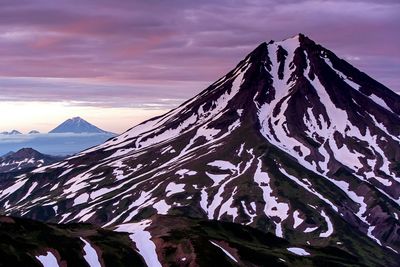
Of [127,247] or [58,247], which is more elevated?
[58,247]

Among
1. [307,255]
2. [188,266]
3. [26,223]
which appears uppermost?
[26,223]

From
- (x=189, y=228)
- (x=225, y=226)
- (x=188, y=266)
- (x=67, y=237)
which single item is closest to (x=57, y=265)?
(x=67, y=237)

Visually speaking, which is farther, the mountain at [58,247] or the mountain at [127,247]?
the mountain at [127,247]

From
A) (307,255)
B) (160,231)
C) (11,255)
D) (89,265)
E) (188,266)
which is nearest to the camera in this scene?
(11,255)

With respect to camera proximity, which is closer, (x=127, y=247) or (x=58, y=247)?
(x=58, y=247)

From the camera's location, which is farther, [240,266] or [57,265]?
[240,266]

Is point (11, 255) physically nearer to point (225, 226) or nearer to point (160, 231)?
point (160, 231)

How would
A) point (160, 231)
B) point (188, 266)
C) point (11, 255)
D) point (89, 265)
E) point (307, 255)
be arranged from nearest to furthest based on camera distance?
point (11, 255)
point (89, 265)
point (188, 266)
point (160, 231)
point (307, 255)

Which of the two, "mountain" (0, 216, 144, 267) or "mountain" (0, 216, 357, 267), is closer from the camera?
"mountain" (0, 216, 144, 267)

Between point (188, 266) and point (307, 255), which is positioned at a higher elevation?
point (188, 266)
